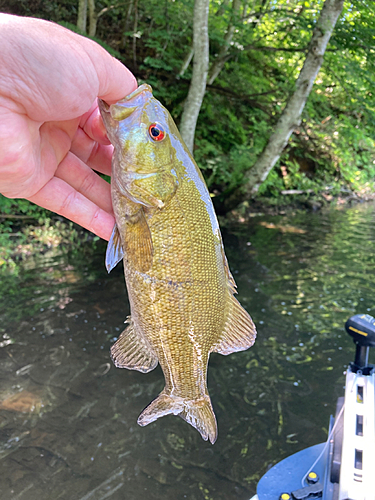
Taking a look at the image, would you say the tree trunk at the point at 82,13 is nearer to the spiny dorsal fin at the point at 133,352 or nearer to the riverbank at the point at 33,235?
the riverbank at the point at 33,235

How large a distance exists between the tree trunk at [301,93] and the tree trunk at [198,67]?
8.25 ft

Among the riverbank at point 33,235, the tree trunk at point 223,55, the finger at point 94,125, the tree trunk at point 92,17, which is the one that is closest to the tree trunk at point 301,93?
the tree trunk at point 223,55

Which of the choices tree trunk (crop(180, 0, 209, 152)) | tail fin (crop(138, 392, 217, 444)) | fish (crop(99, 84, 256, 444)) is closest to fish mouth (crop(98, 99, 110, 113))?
fish (crop(99, 84, 256, 444))

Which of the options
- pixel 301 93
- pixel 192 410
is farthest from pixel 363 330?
pixel 301 93

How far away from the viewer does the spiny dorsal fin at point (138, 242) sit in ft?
6.56

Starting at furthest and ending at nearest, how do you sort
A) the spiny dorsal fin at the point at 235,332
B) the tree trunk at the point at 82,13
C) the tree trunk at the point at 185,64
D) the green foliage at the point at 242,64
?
the tree trunk at the point at 185,64
the tree trunk at the point at 82,13
the green foliage at the point at 242,64
the spiny dorsal fin at the point at 235,332

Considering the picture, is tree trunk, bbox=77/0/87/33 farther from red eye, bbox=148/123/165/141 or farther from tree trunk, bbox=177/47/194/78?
red eye, bbox=148/123/165/141

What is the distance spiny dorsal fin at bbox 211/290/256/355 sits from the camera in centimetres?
225

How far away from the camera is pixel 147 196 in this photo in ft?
6.57

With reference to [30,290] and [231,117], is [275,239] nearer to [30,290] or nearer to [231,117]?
[231,117]

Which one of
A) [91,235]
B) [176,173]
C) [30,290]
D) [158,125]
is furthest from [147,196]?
[91,235]

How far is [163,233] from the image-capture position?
200 centimetres

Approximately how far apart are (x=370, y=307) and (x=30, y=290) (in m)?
7.23

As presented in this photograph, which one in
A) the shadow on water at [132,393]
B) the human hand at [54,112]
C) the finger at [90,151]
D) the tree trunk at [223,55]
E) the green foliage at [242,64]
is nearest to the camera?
the human hand at [54,112]
